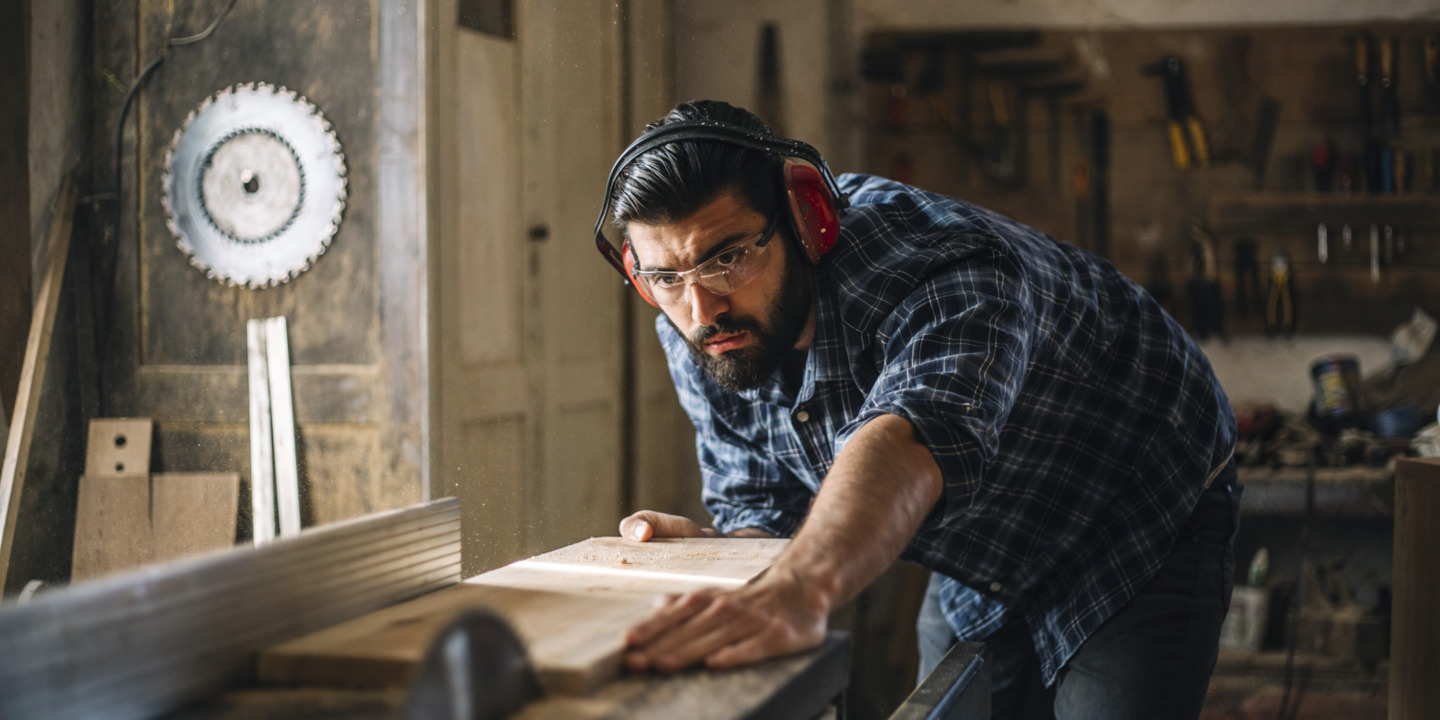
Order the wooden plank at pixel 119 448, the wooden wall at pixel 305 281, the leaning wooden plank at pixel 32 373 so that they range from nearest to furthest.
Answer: the leaning wooden plank at pixel 32 373, the wooden wall at pixel 305 281, the wooden plank at pixel 119 448

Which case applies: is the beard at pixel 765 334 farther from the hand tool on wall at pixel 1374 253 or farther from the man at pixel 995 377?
the hand tool on wall at pixel 1374 253

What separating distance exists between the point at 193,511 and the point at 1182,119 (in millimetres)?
3625

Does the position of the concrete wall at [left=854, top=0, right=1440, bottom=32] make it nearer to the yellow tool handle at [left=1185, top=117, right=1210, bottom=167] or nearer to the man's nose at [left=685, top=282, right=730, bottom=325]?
the yellow tool handle at [left=1185, top=117, right=1210, bottom=167]

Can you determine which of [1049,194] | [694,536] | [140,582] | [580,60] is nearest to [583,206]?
[580,60]

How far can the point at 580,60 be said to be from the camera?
3688mm

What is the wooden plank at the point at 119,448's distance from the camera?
306cm

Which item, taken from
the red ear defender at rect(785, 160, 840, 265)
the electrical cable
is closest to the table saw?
the red ear defender at rect(785, 160, 840, 265)

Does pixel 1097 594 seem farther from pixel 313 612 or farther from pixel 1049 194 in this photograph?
pixel 1049 194

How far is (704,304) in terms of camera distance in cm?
144

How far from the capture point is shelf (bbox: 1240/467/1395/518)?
3.29 m

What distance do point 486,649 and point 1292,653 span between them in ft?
10.9

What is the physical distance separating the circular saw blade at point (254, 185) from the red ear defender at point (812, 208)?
2001mm

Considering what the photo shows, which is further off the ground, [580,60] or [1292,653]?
[580,60]

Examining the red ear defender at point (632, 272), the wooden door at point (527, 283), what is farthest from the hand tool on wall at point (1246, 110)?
the red ear defender at point (632, 272)
